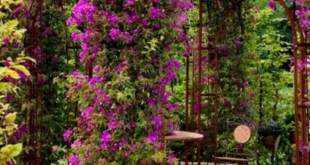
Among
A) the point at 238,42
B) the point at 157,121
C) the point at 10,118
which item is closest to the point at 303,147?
the point at 157,121

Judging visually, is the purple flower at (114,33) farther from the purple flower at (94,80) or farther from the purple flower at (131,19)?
the purple flower at (94,80)

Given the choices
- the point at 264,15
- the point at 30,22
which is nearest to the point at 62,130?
the point at 30,22

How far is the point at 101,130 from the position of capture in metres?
4.39

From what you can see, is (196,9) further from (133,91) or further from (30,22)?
(133,91)

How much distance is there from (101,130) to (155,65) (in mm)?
619

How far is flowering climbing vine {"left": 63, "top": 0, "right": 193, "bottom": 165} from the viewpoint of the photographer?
428 cm

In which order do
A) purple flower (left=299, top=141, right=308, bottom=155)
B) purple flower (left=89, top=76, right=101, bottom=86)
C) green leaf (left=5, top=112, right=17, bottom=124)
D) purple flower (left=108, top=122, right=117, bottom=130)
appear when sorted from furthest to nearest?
purple flower (left=299, top=141, right=308, bottom=155), purple flower (left=89, top=76, right=101, bottom=86), purple flower (left=108, top=122, right=117, bottom=130), green leaf (left=5, top=112, right=17, bottom=124)

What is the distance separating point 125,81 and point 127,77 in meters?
0.04

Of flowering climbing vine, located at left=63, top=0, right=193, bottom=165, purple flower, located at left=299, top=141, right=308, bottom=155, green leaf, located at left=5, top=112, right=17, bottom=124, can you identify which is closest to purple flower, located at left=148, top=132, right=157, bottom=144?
flowering climbing vine, located at left=63, top=0, right=193, bottom=165

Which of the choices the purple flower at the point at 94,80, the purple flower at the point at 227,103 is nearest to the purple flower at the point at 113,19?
the purple flower at the point at 94,80

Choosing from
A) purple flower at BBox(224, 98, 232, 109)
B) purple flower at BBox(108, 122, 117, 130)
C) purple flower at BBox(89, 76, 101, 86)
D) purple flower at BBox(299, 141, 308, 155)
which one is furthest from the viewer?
purple flower at BBox(224, 98, 232, 109)

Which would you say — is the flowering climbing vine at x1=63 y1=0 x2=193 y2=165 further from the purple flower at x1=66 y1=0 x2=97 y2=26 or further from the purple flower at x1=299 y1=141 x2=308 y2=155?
the purple flower at x1=299 y1=141 x2=308 y2=155

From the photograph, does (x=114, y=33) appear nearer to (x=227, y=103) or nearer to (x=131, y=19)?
(x=131, y=19)

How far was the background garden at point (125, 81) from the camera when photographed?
430 centimetres
